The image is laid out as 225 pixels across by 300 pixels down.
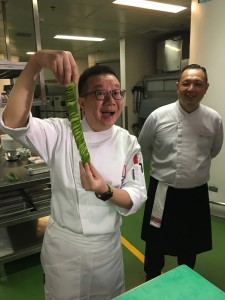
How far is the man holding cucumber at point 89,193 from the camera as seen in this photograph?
0.90 m

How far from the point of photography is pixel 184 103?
1569mm

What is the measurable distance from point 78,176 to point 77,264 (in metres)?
0.34

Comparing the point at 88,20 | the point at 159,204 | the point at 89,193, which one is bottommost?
the point at 159,204

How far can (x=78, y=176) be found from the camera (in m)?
0.92

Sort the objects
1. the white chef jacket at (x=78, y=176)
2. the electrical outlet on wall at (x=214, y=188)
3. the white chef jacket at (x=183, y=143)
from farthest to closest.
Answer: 1. the electrical outlet on wall at (x=214, y=188)
2. the white chef jacket at (x=183, y=143)
3. the white chef jacket at (x=78, y=176)

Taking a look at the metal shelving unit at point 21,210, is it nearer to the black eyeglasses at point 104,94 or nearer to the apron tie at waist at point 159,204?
the apron tie at waist at point 159,204

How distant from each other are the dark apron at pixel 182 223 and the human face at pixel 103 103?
0.89m

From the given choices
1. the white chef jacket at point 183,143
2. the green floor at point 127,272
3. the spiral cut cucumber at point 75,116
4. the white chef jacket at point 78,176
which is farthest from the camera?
the green floor at point 127,272

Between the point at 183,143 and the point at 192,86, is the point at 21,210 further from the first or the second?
the point at 192,86

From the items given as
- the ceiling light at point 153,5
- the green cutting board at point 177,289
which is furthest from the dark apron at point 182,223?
the ceiling light at point 153,5

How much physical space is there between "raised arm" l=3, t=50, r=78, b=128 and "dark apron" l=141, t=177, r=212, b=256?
1.13 m

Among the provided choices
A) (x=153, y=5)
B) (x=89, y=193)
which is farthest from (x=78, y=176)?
(x=153, y=5)

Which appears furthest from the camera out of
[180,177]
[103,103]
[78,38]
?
[78,38]

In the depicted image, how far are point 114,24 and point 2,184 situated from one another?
144 inches
